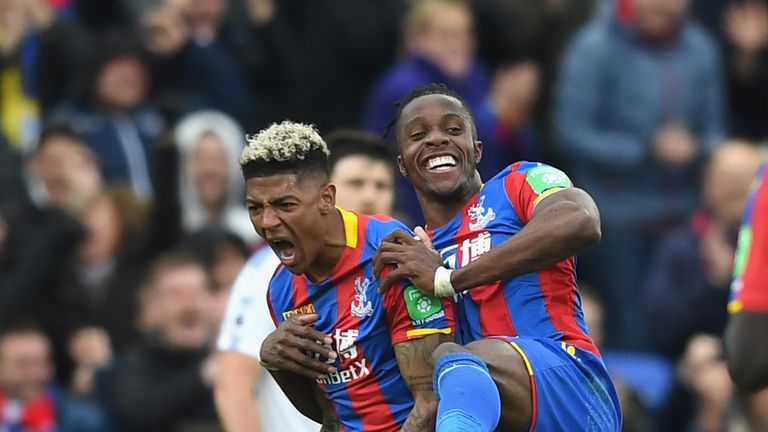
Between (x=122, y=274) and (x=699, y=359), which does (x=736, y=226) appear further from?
(x=122, y=274)

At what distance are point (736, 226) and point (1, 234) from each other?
495cm

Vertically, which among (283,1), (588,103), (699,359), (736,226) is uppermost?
(283,1)

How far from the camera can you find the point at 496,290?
6645 mm

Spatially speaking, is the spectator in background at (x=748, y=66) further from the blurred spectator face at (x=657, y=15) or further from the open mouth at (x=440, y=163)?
the open mouth at (x=440, y=163)

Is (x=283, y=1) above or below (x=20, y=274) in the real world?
above

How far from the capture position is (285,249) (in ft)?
21.4

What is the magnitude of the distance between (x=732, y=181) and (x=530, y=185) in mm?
5269

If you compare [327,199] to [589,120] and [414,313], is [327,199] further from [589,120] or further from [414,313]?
[589,120]

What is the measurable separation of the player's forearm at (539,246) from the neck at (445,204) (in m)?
0.39

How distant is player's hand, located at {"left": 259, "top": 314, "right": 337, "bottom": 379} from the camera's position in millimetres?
6617

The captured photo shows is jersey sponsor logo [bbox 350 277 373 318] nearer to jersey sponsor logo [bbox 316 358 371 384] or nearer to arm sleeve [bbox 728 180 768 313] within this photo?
jersey sponsor logo [bbox 316 358 371 384]

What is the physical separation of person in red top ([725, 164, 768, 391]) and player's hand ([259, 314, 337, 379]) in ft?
5.08

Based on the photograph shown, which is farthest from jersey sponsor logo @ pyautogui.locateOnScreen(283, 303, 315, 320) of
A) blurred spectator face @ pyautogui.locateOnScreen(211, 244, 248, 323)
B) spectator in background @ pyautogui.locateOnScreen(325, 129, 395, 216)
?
Answer: blurred spectator face @ pyautogui.locateOnScreen(211, 244, 248, 323)

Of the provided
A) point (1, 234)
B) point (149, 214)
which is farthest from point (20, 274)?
point (149, 214)
